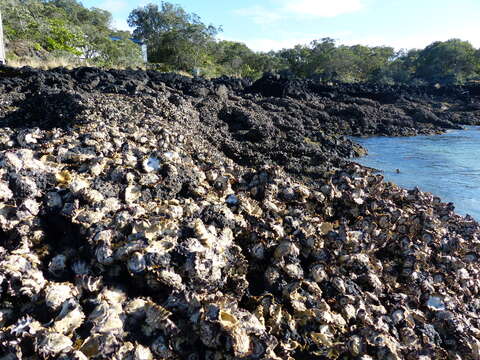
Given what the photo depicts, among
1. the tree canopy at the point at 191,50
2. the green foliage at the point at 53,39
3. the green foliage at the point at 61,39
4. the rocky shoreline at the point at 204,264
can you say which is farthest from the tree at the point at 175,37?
the rocky shoreline at the point at 204,264

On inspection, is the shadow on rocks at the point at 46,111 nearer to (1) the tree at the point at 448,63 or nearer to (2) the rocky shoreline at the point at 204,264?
(2) the rocky shoreline at the point at 204,264

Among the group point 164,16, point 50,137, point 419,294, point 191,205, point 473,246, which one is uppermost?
point 164,16

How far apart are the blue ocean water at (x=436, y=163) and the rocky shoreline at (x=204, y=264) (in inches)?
169

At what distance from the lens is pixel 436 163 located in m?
11.0

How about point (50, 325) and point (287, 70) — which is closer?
point (50, 325)

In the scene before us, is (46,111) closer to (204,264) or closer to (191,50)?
(204,264)

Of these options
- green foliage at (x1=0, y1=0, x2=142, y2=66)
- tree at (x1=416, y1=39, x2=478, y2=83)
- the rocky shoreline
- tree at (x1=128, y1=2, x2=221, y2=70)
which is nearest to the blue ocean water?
the rocky shoreline

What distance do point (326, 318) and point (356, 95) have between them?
26.1 m

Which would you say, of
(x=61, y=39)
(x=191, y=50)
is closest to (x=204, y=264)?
(x=61, y=39)

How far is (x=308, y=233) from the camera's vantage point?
2.88 meters

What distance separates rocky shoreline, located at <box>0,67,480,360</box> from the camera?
1803mm

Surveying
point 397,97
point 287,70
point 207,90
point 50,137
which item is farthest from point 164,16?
point 50,137

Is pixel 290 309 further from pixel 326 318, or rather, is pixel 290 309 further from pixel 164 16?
pixel 164 16

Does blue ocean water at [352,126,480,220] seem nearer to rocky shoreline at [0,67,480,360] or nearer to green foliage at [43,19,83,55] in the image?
rocky shoreline at [0,67,480,360]
